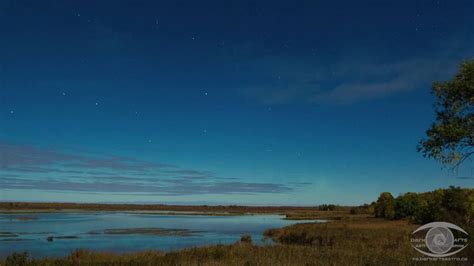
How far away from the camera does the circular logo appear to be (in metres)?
19.7

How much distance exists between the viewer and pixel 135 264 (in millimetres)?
20594

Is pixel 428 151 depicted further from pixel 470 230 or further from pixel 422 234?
pixel 422 234

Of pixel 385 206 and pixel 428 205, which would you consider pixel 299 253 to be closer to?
pixel 428 205

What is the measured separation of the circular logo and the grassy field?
0.90 metres

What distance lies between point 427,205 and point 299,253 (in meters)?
43.7

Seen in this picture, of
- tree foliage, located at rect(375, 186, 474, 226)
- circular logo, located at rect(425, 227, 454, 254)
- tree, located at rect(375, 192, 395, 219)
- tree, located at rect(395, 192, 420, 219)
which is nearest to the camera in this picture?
circular logo, located at rect(425, 227, 454, 254)

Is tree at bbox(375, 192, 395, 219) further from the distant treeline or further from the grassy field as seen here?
the grassy field

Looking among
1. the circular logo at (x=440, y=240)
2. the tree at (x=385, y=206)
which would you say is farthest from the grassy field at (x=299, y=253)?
the tree at (x=385, y=206)

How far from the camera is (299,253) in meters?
24.5

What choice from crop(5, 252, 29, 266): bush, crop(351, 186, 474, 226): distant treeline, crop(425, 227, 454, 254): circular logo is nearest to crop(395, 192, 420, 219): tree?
crop(351, 186, 474, 226): distant treeline

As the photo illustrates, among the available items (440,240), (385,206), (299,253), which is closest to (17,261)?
(299,253)

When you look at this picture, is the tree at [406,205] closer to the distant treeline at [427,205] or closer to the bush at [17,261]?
the distant treeline at [427,205]

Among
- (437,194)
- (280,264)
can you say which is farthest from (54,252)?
(437,194)

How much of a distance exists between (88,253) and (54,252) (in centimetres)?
843
